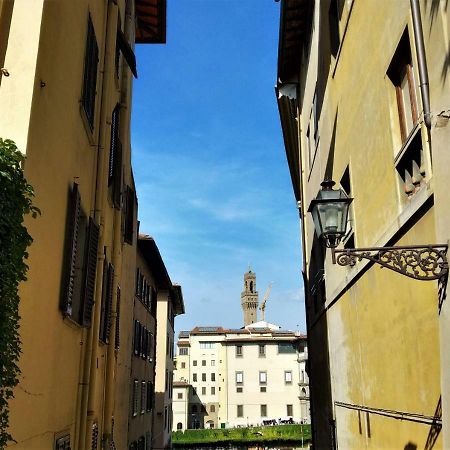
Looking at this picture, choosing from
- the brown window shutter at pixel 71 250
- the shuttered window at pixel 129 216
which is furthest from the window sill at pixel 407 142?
the shuttered window at pixel 129 216

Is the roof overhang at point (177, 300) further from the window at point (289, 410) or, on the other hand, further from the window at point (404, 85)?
the window at point (289, 410)

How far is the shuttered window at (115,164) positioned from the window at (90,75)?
234 cm

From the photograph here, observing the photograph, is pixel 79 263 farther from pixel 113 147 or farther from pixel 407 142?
pixel 407 142

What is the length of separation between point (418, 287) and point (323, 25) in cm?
770

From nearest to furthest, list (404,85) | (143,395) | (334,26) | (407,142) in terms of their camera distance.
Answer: (407,142) < (404,85) < (334,26) < (143,395)

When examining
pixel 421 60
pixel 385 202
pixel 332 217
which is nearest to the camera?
pixel 421 60

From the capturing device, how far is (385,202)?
6.50 m

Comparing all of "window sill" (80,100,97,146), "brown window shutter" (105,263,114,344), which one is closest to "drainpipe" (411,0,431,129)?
"window sill" (80,100,97,146)

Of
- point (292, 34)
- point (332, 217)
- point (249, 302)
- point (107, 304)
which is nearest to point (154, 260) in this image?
point (292, 34)

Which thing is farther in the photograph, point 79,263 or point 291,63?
point 291,63

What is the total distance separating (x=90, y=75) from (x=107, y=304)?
4.20m

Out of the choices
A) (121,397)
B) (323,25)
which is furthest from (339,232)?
(121,397)

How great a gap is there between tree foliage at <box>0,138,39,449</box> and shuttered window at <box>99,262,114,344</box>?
5697 millimetres

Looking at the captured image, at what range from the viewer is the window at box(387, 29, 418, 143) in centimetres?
582
